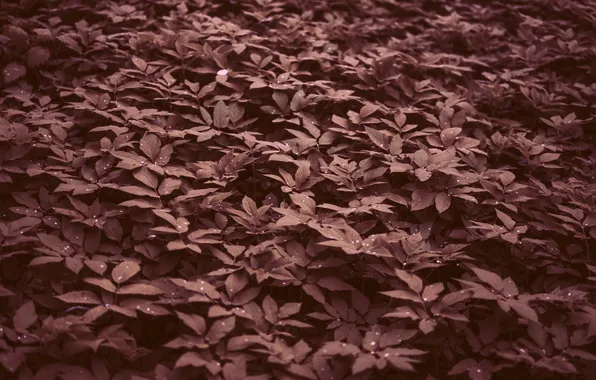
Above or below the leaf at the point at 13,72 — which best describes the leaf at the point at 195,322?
below

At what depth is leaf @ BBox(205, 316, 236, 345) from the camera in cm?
188

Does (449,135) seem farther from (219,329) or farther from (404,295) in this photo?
(219,329)

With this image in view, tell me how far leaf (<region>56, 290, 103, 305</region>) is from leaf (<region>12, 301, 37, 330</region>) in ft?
0.33

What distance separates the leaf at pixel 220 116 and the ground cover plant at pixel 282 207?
Result: 0.01 metres

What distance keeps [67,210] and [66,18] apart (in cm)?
217

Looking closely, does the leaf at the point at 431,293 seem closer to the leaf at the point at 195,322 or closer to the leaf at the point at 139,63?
the leaf at the point at 195,322

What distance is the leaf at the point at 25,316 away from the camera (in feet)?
6.23

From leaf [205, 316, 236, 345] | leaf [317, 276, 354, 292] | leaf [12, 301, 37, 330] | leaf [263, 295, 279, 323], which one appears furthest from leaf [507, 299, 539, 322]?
leaf [12, 301, 37, 330]

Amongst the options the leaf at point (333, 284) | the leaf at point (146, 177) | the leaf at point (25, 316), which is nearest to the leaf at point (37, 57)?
the leaf at point (146, 177)

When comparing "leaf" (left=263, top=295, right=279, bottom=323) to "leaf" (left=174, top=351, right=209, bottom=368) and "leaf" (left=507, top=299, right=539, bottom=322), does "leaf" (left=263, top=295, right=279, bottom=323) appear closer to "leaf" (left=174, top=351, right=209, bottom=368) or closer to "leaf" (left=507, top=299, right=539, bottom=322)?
"leaf" (left=174, top=351, right=209, bottom=368)

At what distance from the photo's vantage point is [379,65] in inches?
130

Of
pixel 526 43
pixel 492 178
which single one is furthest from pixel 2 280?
pixel 526 43

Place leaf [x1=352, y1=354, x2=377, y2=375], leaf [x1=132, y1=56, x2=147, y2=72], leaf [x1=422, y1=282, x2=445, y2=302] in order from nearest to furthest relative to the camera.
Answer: leaf [x1=352, y1=354, x2=377, y2=375], leaf [x1=422, y1=282, x2=445, y2=302], leaf [x1=132, y1=56, x2=147, y2=72]

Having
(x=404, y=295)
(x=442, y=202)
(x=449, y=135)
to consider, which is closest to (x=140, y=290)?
(x=404, y=295)
